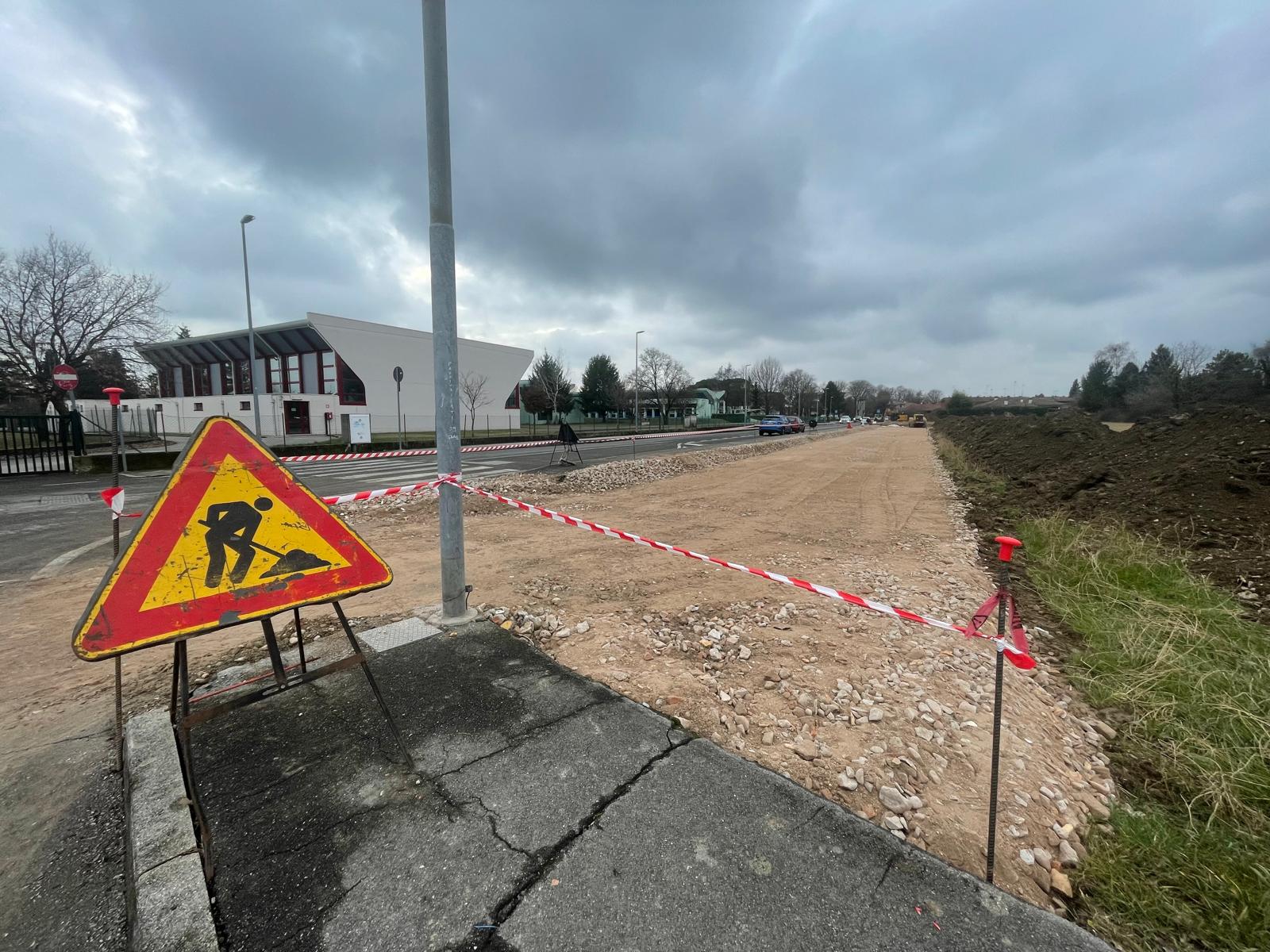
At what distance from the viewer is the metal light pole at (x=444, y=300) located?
157 inches

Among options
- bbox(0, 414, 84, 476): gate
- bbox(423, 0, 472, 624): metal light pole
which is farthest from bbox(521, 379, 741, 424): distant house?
bbox(423, 0, 472, 624): metal light pole

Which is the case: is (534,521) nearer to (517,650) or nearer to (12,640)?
(517,650)

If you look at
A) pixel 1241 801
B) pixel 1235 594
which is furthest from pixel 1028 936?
pixel 1235 594

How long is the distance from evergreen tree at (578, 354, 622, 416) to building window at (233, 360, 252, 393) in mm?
37838

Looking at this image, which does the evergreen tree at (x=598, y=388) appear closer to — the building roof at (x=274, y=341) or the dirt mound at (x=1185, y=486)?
the building roof at (x=274, y=341)

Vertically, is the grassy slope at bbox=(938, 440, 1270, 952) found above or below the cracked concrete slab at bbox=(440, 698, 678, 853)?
below

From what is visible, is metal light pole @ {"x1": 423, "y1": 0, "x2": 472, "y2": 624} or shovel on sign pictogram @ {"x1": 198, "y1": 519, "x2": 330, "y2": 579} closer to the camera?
shovel on sign pictogram @ {"x1": 198, "y1": 519, "x2": 330, "y2": 579}

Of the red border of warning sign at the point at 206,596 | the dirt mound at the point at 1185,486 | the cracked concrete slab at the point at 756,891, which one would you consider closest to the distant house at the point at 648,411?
the dirt mound at the point at 1185,486

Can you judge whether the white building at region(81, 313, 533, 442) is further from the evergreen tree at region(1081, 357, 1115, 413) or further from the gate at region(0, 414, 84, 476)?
the evergreen tree at region(1081, 357, 1115, 413)

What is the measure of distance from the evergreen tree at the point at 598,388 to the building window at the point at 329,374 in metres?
35.2

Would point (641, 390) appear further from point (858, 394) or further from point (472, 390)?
point (858, 394)

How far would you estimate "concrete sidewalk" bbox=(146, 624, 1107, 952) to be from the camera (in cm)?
173

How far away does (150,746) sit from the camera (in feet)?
8.75

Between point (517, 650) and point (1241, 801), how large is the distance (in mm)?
4086
